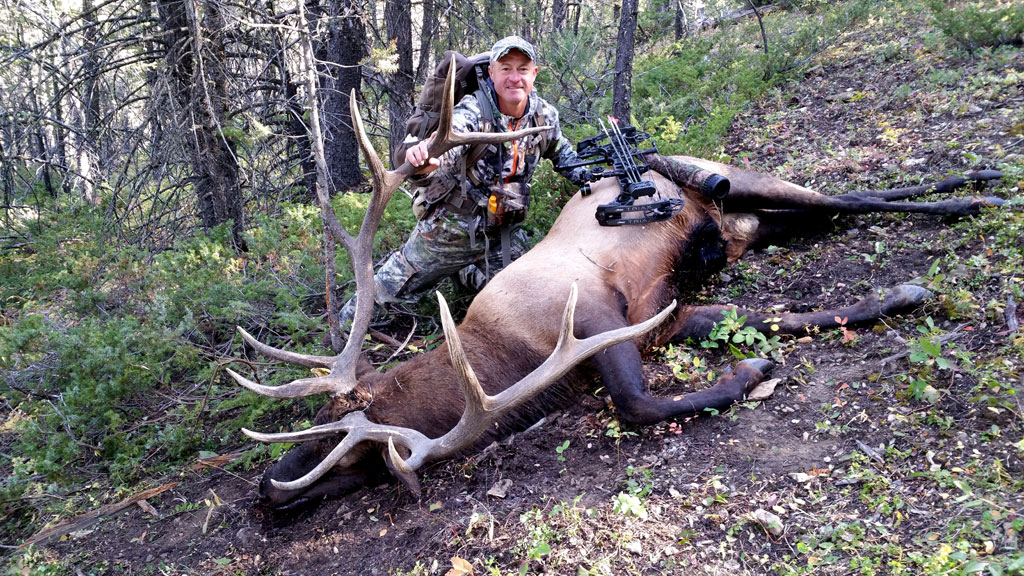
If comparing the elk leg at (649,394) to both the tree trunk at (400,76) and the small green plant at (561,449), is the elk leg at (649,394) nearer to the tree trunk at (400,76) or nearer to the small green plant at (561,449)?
the small green plant at (561,449)

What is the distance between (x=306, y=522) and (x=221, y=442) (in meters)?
1.30

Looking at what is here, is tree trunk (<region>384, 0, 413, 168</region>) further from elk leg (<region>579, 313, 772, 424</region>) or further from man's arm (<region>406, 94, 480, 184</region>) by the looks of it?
elk leg (<region>579, 313, 772, 424</region>)

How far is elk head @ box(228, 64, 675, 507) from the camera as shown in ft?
10.2

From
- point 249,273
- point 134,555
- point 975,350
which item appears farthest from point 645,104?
point 134,555

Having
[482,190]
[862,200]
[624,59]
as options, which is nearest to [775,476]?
[862,200]

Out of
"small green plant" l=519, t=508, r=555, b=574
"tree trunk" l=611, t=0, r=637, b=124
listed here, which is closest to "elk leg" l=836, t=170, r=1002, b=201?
"tree trunk" l=611, t=0, r=637, b=124

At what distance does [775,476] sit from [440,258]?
3.03m

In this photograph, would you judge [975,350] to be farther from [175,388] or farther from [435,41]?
[435,41]

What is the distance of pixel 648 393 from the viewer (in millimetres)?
3383

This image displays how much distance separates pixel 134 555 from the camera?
3.43 metres

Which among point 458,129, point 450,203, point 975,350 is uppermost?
point 458,129

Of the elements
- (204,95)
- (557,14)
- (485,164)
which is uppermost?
(557,14)

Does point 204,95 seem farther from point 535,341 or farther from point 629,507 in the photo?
point 629,507

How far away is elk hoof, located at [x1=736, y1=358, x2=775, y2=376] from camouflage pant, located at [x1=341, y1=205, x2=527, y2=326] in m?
2.17
